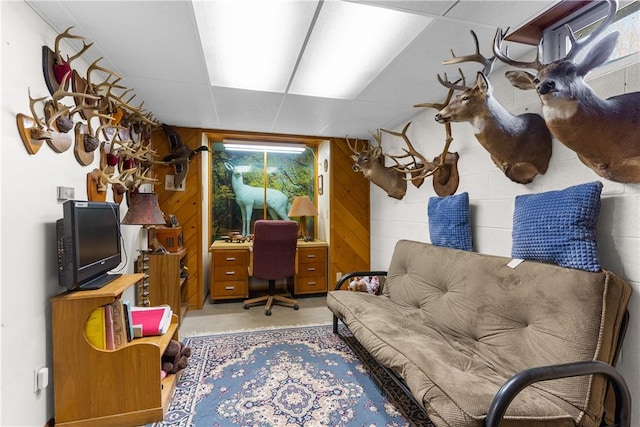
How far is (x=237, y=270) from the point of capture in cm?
384

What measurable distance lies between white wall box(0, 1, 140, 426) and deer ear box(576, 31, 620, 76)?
2.62m

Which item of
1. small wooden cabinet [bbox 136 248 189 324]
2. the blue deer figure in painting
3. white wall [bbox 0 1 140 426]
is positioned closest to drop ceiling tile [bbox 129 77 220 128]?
white wall [bbox 0 1 140 426]

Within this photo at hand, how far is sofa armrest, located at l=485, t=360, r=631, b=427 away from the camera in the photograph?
106 cm

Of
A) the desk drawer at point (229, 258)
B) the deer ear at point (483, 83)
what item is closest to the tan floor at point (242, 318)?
the desk drawer at point (229, 258)

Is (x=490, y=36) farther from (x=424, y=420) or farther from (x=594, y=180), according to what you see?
(x=424, y=420)

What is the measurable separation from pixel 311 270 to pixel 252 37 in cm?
307

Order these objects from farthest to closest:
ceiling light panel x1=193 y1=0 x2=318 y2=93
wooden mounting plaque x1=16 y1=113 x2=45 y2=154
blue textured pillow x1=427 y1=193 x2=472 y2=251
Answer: blue textured pillow x1=427 y1=193 x2=472 y2=251 < ceiling light panel x1=193 y1=0 x2=318 y2=93 < wooden mounting plaque x1=16 y1=113 x2=45 y2=154

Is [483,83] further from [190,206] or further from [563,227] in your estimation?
[190,206]

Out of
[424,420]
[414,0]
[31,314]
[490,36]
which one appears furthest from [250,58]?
[424,420]

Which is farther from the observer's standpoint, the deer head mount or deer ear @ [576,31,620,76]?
the deer head mount

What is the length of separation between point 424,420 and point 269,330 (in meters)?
1.69

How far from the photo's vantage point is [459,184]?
2568 mm

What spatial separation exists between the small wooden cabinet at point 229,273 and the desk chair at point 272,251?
0.96ft

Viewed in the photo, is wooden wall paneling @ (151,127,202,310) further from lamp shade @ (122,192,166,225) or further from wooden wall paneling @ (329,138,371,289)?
wooden wall paneling @ (329,138,371,289)
